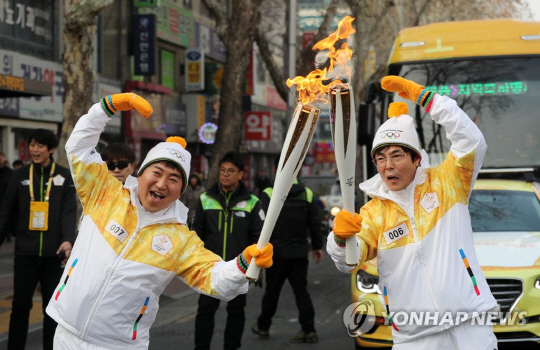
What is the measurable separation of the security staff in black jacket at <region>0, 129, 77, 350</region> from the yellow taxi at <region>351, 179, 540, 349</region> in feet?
7.91

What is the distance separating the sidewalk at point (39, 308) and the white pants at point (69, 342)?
3.80 m

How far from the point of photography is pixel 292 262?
341 inches

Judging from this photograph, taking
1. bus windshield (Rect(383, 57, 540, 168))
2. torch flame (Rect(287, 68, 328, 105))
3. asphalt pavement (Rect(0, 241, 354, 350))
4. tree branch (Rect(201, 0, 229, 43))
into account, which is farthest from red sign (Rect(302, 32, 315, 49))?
torch flame (Rect(287, 68, 328, 105))

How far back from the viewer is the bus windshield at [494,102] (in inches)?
367

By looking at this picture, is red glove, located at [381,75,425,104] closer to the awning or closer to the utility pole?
the awning

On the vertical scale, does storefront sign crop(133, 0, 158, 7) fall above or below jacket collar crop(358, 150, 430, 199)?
→ above

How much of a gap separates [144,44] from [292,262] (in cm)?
1706

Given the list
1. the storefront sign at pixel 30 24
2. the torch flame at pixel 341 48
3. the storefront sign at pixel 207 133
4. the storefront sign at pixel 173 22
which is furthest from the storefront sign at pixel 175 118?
the torch flame at pixel 341 48

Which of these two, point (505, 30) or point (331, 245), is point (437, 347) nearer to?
point (331, 245)

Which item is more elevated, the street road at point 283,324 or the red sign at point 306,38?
the red sign at point 306,38

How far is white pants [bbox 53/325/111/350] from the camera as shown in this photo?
155 inches

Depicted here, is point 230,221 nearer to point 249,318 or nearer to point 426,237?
point 249,318

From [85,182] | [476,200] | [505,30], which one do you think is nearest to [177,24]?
[505,30]

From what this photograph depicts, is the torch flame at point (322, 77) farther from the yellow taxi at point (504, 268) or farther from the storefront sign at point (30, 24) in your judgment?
the storefront sign at point (30, 24)
